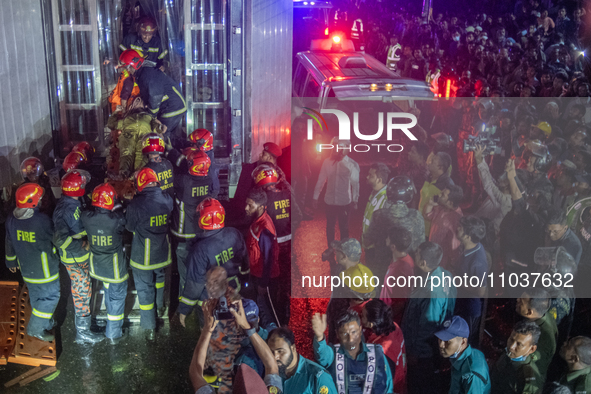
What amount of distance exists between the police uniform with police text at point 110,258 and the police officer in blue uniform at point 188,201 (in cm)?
89

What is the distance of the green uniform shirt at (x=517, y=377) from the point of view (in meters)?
4.09

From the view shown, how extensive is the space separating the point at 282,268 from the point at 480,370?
→ 11.6 ft

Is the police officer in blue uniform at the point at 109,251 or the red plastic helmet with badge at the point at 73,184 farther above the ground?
the red plastic helmet with badge at the point at 73,184

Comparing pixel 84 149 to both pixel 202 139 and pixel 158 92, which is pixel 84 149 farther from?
pixel 202 139

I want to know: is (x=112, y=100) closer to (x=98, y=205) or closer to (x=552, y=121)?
(x=98, y=205)

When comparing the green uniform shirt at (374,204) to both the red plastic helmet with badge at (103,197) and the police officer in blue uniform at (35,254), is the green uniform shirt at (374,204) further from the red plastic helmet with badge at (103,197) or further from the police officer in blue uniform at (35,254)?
the police officer in blue uniform at (35,254)

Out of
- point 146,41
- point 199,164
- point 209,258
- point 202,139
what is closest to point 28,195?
point 199,164

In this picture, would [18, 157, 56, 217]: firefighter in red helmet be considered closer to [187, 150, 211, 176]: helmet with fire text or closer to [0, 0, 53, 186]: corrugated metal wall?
[0, 0, 53, 186]: corrugated metal wall

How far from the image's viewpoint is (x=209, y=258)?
5332 millimetres

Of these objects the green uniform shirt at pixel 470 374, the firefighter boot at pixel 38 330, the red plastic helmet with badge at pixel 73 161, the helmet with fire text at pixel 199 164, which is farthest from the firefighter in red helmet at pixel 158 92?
the green uniform shirt at pixel 470 374

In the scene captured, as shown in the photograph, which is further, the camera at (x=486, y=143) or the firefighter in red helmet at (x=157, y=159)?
the camera at (x=486, y=143)

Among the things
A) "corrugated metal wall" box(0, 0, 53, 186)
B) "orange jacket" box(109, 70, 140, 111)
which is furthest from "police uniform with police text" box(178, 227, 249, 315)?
"corrugated metal wall" box(0, 0, 53, 186)

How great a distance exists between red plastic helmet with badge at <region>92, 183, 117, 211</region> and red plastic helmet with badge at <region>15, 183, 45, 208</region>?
0.61 meters

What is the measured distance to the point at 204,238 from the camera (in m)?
5.38
